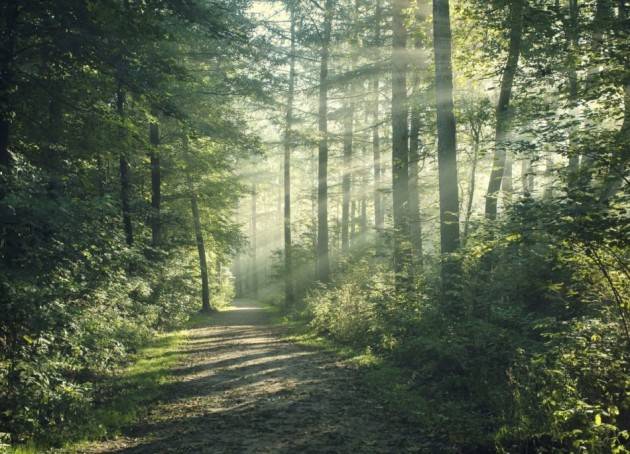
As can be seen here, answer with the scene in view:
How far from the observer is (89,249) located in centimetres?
855

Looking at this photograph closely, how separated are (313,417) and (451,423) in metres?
2.10

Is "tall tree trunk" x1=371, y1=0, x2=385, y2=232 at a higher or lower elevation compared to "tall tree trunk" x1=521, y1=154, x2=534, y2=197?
higher

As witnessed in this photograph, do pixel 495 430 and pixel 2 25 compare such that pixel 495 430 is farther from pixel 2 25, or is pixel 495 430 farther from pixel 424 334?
pixel 2 25

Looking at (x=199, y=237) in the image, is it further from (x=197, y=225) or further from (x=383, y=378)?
(x=383, y=378)

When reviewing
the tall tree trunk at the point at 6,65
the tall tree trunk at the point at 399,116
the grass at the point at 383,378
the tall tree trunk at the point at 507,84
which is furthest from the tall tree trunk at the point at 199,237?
the tall tree trunk at the point at 507,84

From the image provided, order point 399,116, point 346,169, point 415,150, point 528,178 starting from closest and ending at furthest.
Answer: point 399,116 → point 415,150 → point 346,169 → point 528,178

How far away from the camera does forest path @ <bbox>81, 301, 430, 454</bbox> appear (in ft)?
20.2

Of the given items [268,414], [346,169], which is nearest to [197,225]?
[346,169]

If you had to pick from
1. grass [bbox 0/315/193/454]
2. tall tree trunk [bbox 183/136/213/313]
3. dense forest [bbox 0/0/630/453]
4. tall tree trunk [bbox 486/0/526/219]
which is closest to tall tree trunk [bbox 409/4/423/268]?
dense forest [bbox 0/0/630/453]

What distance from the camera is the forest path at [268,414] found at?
6.17 m

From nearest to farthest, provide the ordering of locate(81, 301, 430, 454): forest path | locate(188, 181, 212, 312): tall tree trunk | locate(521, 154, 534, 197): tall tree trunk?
locate(81, 301, 430, 454): forest path
locate(521, 154, 534, 197): tall tree trunk
locate(188, 181, 212, 312): tall tree trunk

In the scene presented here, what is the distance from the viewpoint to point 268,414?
7.43 m

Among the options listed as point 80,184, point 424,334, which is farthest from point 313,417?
point 80,184

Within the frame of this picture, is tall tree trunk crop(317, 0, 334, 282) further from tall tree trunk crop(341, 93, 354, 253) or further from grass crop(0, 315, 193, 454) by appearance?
grass crop(0, 315, 193, 454)
